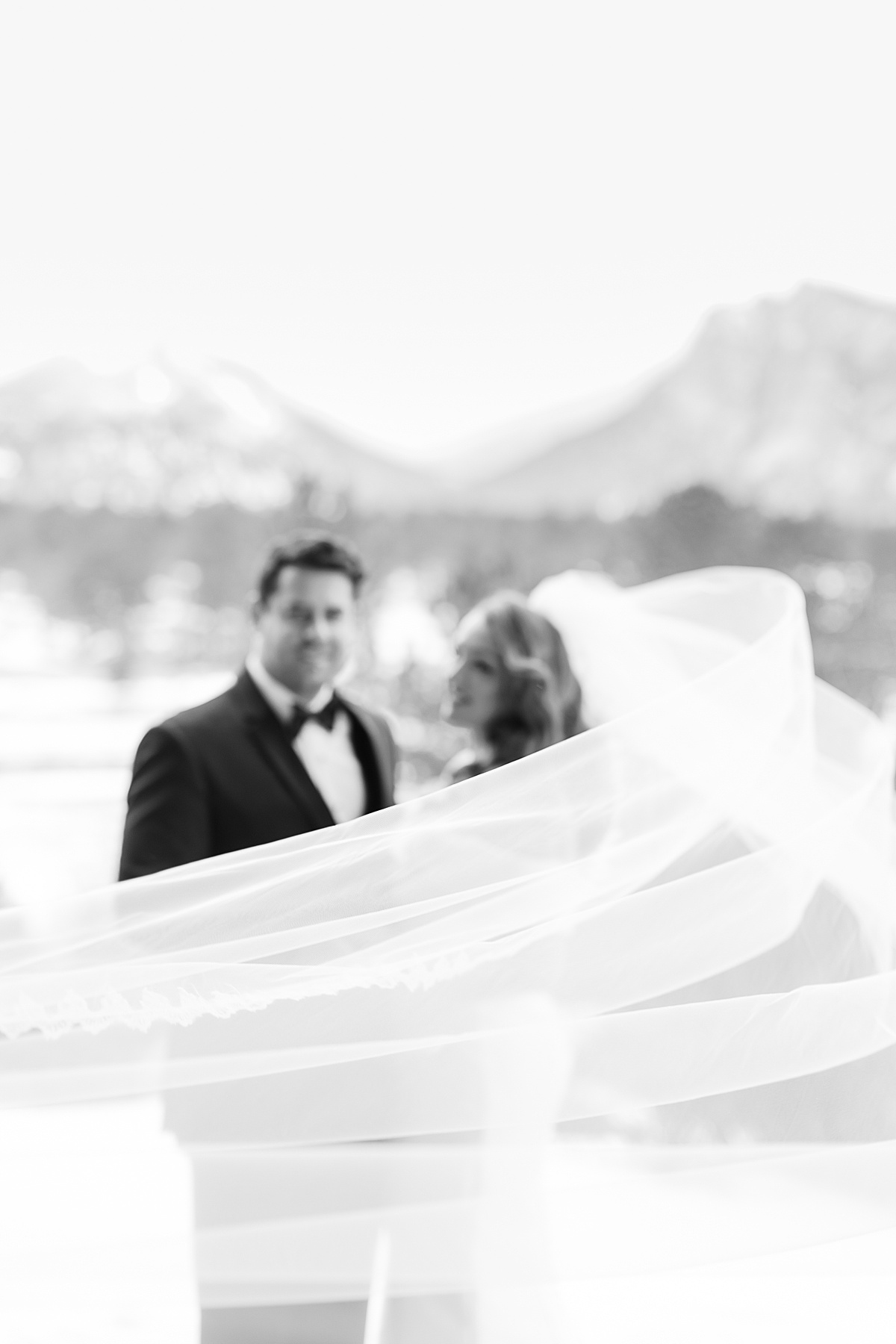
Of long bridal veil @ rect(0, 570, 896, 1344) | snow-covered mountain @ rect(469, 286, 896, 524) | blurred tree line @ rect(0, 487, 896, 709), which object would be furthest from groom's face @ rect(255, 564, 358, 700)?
snow-covered mountain @ rect(469, 286, 896, 524)

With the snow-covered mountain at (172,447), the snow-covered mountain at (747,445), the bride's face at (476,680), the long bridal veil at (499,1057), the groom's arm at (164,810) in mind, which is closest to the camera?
the long bridal veil at (499,1057)

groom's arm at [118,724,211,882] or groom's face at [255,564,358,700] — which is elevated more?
groom's face at [255,564,358,700]

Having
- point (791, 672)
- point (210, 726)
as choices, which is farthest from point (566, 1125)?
point (210, 726)

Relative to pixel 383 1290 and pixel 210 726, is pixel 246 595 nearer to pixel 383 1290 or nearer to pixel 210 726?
pixel 210 726

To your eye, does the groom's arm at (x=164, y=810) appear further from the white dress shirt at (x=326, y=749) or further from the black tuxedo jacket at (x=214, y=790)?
the white dress shirt at (x=326, y=749)

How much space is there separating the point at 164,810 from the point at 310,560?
1.37 feet

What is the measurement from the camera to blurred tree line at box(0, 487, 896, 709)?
301 centimetres

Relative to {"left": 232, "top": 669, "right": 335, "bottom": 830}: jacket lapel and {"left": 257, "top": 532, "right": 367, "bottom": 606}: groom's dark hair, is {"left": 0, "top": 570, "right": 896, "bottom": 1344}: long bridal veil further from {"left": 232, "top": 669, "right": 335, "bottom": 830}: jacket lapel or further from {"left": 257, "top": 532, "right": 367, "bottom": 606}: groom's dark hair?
{"left": 257, "top": 532, "right": 367, "bottom": 606}: groom's dark hair

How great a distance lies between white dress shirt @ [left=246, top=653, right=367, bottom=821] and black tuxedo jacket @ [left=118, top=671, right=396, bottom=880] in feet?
0.16

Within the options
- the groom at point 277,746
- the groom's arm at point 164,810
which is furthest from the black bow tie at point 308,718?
the groom's arm at point 164,810

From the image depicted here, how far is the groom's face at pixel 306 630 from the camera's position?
1637 mm

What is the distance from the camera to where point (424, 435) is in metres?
3.12

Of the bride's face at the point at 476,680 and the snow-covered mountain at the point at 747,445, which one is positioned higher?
the snow-covered mountain at the point at 747,445

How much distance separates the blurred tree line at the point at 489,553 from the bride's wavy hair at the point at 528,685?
1555mm
